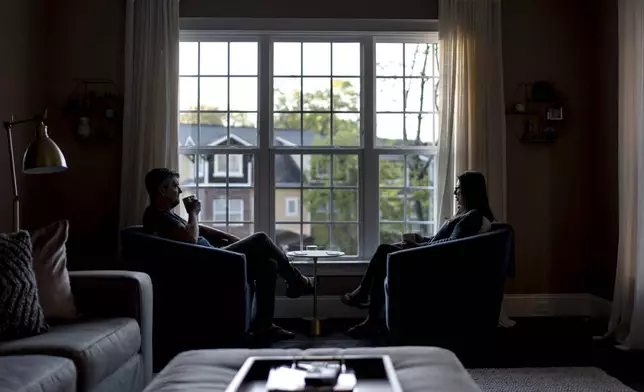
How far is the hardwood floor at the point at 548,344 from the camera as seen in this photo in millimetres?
3285

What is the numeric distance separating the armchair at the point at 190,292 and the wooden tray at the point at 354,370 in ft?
4.72

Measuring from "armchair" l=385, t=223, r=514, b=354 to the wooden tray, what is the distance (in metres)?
1.41

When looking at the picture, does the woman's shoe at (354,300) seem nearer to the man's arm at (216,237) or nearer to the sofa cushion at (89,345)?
the man's arm at (216,237)

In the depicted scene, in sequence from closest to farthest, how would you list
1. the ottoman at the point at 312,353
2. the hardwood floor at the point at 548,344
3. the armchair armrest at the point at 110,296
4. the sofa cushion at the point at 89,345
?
the ottoman at the point at 312,353 < the sofa cushion at the point at 89,345 < the armchair armrest at the point at 110,296 < the hardwood floor at the point at 548,344

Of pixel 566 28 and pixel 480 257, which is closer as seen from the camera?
pixel 480 257

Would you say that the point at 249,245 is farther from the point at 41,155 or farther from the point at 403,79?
the point at 403,79

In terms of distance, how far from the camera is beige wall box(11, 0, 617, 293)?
447 cm

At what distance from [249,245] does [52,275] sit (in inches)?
57.0

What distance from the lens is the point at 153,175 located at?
3.67m

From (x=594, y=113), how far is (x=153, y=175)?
3441mm

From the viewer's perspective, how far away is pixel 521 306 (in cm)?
462

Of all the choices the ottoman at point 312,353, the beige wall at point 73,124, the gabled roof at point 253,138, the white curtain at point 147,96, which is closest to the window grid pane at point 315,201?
the gabled roof at point 253,138

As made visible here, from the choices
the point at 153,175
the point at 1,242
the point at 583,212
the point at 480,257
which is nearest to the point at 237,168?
the point at 153,175

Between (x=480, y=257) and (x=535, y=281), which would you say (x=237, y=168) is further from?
(x=535, y=281)
